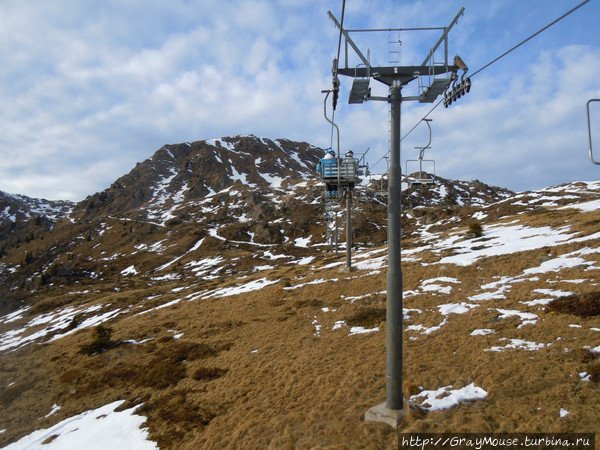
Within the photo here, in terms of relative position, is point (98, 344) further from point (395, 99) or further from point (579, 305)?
point (579, 305)

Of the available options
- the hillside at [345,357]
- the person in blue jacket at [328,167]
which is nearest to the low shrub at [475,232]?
the hillside at [345,357]

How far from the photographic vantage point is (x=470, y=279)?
2289 centimetres

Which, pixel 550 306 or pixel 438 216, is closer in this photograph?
pixel 550 306

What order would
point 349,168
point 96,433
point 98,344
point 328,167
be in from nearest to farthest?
point 96,433, point 349,168, point 98,344, point 328,167

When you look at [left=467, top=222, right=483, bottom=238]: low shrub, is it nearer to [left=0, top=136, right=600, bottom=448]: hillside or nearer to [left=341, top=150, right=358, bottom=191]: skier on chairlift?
[left=0, top=136, right=600, bottom=448]: hillside

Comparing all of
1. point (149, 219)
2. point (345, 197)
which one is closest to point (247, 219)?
point (149, 219)

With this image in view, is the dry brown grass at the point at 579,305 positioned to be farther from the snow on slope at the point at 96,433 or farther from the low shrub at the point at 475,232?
the low shrub at the point at 475,232

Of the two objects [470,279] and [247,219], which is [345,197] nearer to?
[470,279]

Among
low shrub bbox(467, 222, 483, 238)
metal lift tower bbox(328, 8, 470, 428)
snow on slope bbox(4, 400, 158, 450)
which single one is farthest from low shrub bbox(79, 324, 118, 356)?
low shrub bbox(467, 222, 483, 238)

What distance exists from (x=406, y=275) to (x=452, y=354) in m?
14.7

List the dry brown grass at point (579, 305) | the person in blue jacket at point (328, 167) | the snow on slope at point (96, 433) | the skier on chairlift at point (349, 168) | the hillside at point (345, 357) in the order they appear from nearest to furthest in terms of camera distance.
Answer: the hillside at point (345, 357) < the snow on slope at point (96, 433) < the dry brown grass at point (579, 305) < the skier on chairlift at point (349, 168) < the person in blue jacket at point (328, 167)

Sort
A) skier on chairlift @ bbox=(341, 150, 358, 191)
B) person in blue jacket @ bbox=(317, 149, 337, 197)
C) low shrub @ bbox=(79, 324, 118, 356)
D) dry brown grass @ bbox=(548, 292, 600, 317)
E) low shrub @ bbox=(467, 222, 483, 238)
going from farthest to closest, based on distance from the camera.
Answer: low shrub @ bbox=(467, 222, 483, 238)
person in blue jacket @ bbox=(317, 149, 337, 197)
low shrub @ bbox=(79, 324, 118, 356)
skier on chairlift @ bbox=(341, 150, 358, 191)
dry brown grass @ bbox=(548, 292, 600, 317)

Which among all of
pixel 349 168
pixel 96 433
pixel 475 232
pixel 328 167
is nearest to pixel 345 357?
pixel 96 433

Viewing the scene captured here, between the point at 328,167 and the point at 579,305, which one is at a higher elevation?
the point at 328,167
